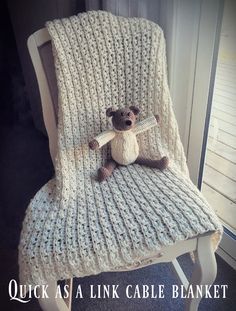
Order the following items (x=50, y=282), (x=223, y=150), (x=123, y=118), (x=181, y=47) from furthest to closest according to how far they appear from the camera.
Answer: (x=223, y=150), (x=181, y=47), (x=123, y=118), (x=50, y=282)

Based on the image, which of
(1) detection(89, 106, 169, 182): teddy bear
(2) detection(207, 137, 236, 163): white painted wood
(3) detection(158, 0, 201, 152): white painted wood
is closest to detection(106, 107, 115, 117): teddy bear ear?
(1) detection(89, 106, 169, 182): teddy bear

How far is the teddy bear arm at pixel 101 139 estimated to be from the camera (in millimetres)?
870

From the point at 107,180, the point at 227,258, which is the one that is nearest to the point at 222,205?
the point at 227,258

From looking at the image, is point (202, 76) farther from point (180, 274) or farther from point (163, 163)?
point (180, 274)

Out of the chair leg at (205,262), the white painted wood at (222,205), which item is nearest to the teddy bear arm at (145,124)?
the chair leg at (205,262)

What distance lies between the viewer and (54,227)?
0.75 m

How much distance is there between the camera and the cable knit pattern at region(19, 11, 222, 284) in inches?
28.0

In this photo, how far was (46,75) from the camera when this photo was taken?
0.93 meters

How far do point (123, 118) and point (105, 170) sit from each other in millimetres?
170

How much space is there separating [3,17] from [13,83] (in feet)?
1.29

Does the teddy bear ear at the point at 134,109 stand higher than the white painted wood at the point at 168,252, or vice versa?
the teddy bear ear at the point at 134,109

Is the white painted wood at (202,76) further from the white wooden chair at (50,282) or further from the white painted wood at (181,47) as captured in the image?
the white wooden chair at (50,282)

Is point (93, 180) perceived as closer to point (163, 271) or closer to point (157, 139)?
point (157, 139)

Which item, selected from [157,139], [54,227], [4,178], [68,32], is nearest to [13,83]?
[4,178]
